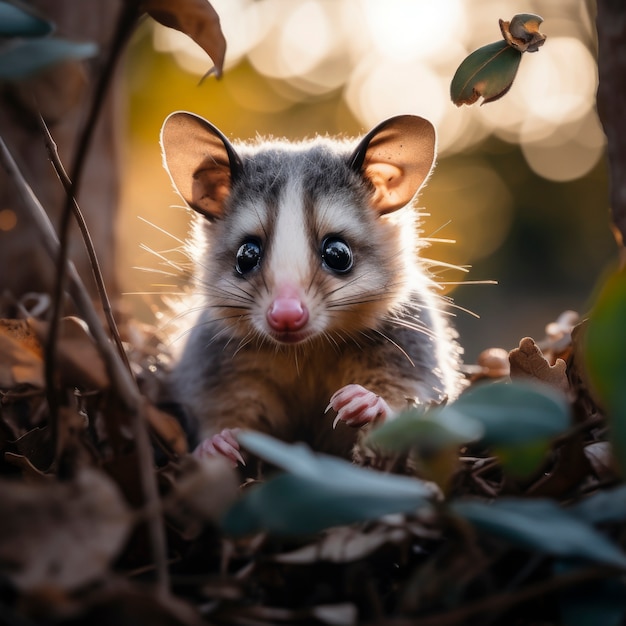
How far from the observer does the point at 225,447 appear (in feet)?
8.01

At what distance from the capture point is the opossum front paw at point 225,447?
2.42 meters

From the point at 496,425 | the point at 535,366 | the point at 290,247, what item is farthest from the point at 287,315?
the point at 496,425

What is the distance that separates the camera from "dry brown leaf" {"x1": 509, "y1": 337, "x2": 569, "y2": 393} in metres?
2.08

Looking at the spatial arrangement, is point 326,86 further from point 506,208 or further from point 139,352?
point 139,352

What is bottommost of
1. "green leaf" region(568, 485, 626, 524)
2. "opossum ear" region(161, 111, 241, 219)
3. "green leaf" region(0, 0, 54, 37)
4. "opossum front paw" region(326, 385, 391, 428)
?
"green leaf" region(568, 485, 626, 524)

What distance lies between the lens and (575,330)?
6.58 ft

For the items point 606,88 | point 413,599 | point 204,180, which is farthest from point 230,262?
point 413,599

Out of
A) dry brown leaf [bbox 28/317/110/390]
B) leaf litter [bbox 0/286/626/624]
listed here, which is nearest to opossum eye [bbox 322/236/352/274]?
leaf litter [bbox 0/286/626/624]

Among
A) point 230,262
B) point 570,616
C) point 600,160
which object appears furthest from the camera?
point 600,160

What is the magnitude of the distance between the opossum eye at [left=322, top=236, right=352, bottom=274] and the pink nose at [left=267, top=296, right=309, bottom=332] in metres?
0.35

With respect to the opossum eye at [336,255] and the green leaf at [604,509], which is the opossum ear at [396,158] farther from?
the green leaf at [604,509]

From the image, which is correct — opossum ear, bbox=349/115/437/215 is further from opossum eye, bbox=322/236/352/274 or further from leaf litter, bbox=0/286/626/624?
leaf litter, bbox=0/286/626/624

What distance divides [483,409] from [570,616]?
0.34 m

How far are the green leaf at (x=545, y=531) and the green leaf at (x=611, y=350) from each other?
13 cm
